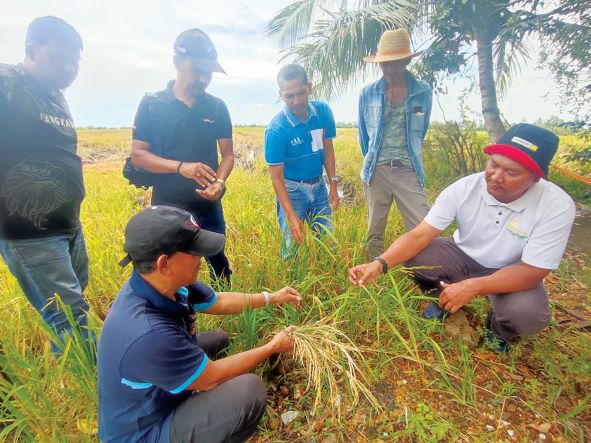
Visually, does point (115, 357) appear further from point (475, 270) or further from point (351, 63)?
point (351, 63)

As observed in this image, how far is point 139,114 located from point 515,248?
8.04 ft

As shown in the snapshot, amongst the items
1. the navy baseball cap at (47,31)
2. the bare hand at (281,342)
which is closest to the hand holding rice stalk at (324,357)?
the bare hand at (281,342)

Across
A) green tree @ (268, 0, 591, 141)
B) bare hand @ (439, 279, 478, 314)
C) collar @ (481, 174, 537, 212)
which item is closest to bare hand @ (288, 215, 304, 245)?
bare hand @ (439, 279, 478, 314)

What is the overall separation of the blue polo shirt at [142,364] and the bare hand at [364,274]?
3.09 feet

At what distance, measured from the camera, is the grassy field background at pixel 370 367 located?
1437 mm

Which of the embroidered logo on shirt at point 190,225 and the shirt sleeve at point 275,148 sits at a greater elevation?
the shirt sleeve at point 275,148

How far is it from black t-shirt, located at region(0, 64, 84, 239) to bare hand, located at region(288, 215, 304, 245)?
1.33m

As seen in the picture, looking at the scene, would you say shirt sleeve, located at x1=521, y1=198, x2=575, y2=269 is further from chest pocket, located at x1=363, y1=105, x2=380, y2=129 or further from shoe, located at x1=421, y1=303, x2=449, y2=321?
chest pocket, located at x1=363, y1=105, x2=380, y2=129

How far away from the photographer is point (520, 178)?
1.71 meters

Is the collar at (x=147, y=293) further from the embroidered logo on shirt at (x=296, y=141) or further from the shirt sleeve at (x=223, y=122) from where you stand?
the embroidered logo on shirt at (x=296, y=141)

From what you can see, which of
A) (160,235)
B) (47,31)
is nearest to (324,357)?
(160,235)

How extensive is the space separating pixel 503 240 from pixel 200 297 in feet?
5.82

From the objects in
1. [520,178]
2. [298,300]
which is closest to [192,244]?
[298,300]

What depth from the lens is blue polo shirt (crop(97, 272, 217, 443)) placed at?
112cm
